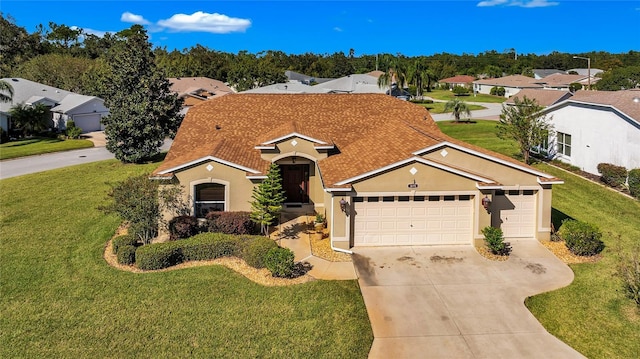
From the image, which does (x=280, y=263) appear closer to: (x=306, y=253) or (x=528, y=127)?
(x=306, y=253)

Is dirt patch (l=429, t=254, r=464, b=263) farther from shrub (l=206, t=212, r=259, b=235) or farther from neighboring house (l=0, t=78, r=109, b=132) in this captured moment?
neighboring house (l=0, t=78, r=109, b=132)

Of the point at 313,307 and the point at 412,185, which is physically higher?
the point at 412,185

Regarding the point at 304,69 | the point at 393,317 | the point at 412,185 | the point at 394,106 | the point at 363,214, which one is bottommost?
the point at 393,317

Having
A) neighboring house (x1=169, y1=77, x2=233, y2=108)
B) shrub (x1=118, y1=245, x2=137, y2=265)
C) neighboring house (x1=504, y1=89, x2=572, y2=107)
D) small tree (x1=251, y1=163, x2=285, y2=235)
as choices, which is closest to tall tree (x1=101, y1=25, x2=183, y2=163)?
small tree (x1=251, y1=163, x2=285, y2=235)

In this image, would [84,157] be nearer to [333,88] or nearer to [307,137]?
[307,137]

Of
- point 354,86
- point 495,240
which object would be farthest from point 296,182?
point 354,86

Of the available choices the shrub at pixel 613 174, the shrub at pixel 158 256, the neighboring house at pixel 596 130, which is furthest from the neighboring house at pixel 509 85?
the shrub at pixel 158 256

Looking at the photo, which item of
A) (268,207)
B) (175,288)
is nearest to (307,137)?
(268,207)
